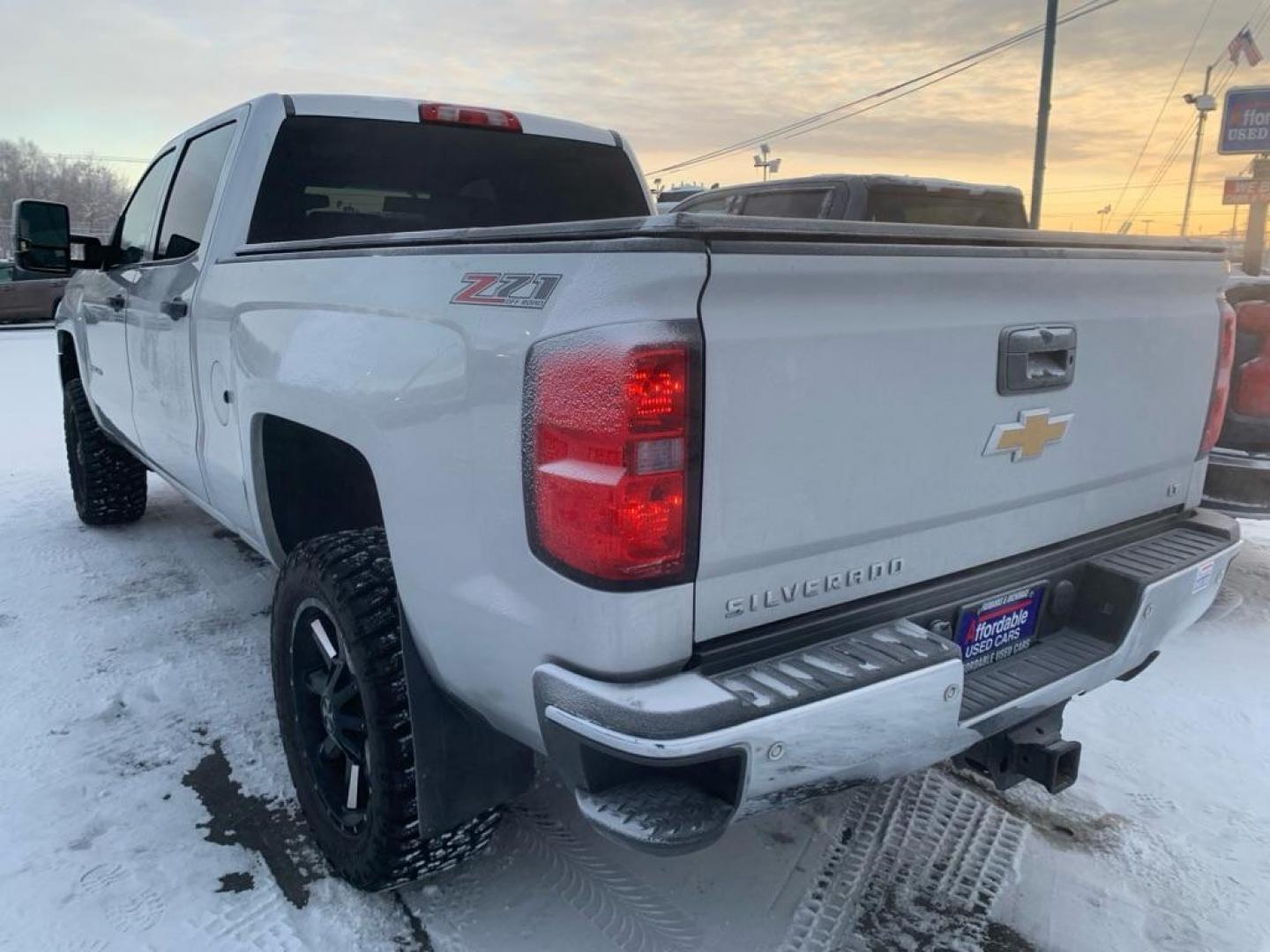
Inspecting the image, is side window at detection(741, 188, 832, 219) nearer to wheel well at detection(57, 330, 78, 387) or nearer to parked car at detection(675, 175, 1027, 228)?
parked car at detection(675, 175, 1027, 228)

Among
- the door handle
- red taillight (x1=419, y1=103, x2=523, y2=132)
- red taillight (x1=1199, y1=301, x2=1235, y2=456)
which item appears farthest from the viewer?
red taillight (x1=419, y1=103, x2=523, y2=132)

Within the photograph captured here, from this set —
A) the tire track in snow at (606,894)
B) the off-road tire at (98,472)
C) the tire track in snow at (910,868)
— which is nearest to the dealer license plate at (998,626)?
the tire track in snow at (910,868)

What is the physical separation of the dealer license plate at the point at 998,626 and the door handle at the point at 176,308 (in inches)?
107

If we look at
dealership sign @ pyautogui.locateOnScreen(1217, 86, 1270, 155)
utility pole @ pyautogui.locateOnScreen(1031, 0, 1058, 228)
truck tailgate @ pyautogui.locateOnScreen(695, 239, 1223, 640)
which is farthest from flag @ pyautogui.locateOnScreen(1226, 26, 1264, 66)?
truck tailgate @ pyautogui.locateOnScreen(695, 239, 1223, 640)

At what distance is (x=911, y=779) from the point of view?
309 centimetres

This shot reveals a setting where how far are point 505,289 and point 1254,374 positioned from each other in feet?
14.2

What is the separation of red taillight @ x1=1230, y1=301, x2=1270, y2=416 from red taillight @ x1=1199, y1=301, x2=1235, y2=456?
2.15 metres

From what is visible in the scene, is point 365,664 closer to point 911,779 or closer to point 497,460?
point 497,460

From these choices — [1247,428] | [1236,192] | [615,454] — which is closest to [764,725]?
A: [615,454]

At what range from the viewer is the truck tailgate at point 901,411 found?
5.74 feet

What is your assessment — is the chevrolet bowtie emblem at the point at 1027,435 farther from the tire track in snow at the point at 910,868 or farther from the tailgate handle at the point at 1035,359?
the tire track in snow at the point at 910,868

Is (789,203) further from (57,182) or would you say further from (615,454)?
(57,182)

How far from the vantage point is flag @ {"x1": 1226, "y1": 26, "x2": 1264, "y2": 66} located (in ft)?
76.8

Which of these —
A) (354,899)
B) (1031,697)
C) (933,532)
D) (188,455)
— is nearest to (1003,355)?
(933,532)
